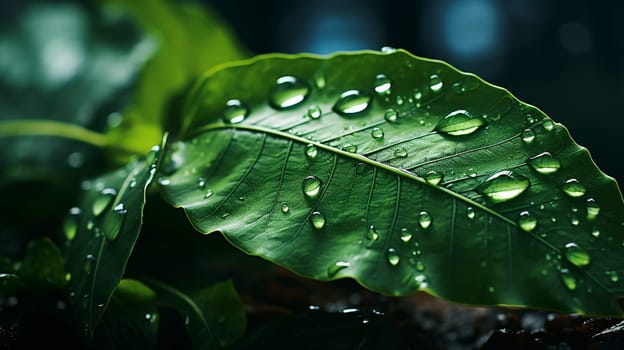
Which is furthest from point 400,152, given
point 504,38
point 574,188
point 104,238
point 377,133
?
point 504,38

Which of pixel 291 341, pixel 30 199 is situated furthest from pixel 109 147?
pixel 291 341

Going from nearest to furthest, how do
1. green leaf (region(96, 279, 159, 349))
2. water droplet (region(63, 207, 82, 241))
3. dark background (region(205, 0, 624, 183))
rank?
green leaf (region(96, 279, 159, 349))
water droplet (region(63, 207, 82, 241))
dark background (region(205, 0, 624, 183))

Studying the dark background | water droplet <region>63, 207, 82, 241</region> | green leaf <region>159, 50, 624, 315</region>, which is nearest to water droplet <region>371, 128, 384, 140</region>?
green leaf <region>159, 50, 624, 315</region>

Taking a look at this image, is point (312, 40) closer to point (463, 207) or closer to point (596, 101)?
point (596, 101)

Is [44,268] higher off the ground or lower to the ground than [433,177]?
lower

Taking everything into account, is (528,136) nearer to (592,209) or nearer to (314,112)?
(592,209)

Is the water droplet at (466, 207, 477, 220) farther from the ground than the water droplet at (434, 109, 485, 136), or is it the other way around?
the water droplet at (434, 109, 485, 136)

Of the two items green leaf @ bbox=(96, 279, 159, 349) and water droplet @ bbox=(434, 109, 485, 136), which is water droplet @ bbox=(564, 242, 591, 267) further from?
green leaf @ bbox=(96, 279, 159, 349)
